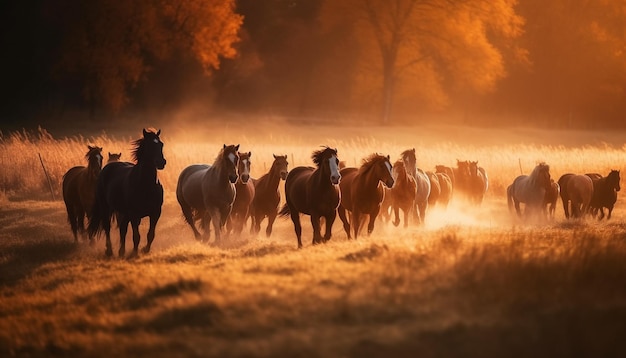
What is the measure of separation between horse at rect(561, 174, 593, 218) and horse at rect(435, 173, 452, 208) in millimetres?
2765

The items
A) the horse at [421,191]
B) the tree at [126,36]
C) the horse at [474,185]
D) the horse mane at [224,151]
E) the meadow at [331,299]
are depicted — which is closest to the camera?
the meadow at [331,299]

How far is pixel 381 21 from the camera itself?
44438mm

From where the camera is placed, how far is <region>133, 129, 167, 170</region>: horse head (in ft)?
45.9

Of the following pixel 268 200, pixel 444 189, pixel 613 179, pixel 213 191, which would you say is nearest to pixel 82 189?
pixel 213 191

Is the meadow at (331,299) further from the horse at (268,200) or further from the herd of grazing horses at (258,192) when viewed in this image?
the horse at (268,200)

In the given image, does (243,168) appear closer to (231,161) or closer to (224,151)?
(224,151)

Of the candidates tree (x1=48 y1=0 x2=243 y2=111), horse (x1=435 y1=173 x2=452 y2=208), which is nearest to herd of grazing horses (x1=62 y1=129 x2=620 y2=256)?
horse (x1=435 y1=173 x2=452 y2=208)

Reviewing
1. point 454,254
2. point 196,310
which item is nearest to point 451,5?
point 454,254

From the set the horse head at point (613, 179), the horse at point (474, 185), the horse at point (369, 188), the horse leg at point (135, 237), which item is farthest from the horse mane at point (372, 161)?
the horse at point (474, 185)

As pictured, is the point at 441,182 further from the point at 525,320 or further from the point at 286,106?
the point at 286,106

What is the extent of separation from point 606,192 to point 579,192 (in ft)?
2.42

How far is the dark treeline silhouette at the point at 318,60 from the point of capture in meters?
Result: 42.0

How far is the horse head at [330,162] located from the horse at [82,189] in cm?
446

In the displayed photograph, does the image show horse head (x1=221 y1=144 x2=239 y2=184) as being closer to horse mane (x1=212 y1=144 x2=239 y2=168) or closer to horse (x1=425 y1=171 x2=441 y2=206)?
horse mane (x1=212 y1=144 x2=239 y2=168)
